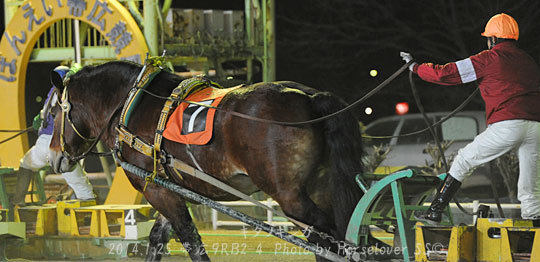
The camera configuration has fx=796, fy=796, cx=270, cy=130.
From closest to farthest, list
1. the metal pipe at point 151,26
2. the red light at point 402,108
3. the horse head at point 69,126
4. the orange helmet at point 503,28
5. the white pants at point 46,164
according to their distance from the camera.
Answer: the orange helmet at point 503,28 < the horse head at point 69,126 < the white pants at point 46,164 < the metal pipe at point 151,26 < the red light at point 402,108

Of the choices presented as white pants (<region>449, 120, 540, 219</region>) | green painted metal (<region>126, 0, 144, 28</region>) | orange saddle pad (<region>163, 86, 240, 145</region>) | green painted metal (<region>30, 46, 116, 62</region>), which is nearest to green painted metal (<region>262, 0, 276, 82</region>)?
green painted metal (<region>126, 0, 144, 28</region>)

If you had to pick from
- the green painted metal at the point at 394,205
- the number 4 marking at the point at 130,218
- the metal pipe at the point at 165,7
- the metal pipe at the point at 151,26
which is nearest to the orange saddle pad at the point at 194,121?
the green painted metal at the point at 394,205

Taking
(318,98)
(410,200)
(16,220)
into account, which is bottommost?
(16,220)

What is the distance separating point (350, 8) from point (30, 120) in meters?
7.40

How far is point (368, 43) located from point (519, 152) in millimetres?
12097

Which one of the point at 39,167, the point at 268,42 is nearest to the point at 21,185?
the point at 39,167

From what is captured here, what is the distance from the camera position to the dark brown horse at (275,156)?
5750 millimetres

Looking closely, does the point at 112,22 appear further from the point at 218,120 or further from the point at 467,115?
the point at 467,115

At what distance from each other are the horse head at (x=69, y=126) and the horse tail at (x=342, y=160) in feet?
7.81

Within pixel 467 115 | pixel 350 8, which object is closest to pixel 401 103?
pixel 350 8

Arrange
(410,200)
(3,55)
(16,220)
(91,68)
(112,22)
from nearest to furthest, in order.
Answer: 1. (410,200)
2. (91,68)
3. (16,220)
4. (112,22)
5. (3,55)

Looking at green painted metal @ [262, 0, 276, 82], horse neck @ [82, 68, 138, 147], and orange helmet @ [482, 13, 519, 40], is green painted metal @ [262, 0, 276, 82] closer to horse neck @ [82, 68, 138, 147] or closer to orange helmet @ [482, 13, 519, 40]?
horse neck @ [82, 68, 138, 147]

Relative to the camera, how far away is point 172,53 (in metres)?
10.7

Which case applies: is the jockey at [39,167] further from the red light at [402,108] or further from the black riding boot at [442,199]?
the red light at [402,108]
